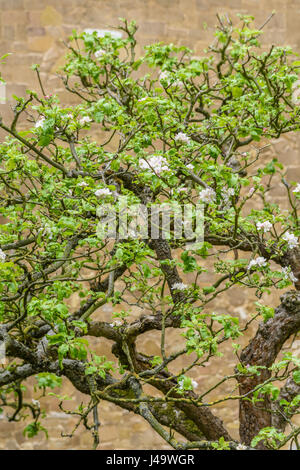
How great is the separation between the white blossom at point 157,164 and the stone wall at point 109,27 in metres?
2.80

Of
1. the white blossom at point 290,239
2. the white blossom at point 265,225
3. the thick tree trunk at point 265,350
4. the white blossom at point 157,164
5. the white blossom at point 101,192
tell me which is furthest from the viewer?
the thick tree trunk at point 265,350

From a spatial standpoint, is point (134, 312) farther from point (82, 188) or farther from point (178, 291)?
point (82, 188)

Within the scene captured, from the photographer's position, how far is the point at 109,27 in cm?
512

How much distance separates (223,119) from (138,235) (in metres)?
0.65

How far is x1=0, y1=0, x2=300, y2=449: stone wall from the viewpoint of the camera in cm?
490

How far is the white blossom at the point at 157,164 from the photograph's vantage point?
228cm

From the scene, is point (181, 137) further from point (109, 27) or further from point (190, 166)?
point (109, 27)

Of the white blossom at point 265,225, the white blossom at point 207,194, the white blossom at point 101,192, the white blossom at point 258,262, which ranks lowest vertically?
the white blossom at point 258,262

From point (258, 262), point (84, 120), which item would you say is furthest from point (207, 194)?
point (84, 120)

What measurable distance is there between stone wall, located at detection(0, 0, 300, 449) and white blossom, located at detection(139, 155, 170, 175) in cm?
280

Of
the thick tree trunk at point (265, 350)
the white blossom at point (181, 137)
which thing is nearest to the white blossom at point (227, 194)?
the white blossom at point (181, 137)

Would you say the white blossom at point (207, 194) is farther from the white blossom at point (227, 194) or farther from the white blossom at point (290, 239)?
the white blossom at point (290, 239)

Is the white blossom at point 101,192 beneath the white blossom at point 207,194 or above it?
beneath
